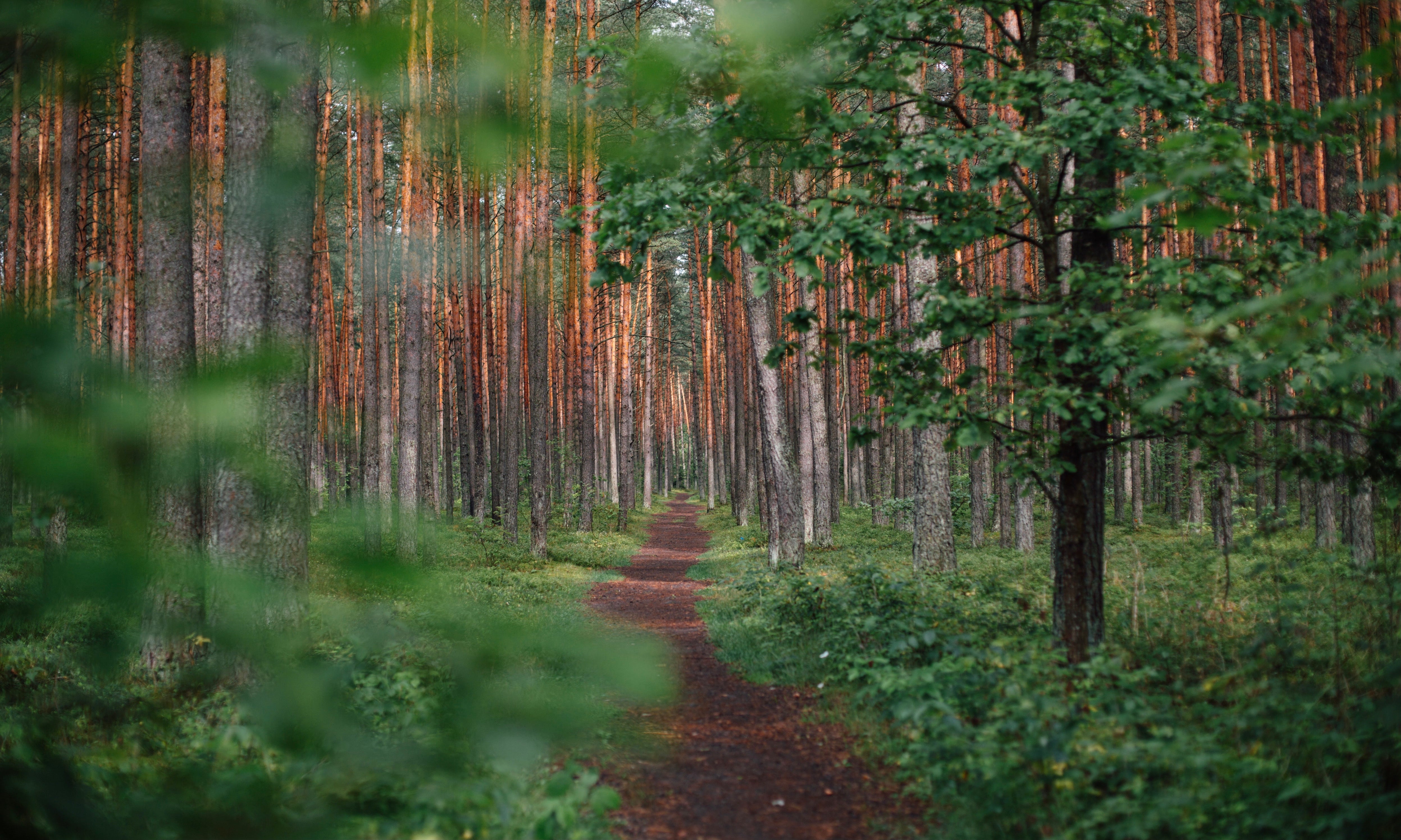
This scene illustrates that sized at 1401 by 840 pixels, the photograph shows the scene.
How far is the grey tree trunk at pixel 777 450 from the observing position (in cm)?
1423

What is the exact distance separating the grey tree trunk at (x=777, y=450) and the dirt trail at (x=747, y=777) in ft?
18.2

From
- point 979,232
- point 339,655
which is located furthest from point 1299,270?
point 339,655

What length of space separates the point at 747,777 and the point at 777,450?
9.01 metres

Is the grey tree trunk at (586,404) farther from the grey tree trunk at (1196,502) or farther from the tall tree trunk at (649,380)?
the grey tree trunk at (1196,502)

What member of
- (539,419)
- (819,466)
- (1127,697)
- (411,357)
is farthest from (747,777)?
(819,466)

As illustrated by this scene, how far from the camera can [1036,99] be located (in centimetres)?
610

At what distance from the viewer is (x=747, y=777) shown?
579 centimetres

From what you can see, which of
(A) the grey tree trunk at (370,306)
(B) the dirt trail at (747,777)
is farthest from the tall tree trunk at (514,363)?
(B) the dirt trail at (747,777)

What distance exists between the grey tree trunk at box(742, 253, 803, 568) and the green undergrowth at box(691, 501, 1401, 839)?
3.84 meters

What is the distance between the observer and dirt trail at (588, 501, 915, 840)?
495 cm

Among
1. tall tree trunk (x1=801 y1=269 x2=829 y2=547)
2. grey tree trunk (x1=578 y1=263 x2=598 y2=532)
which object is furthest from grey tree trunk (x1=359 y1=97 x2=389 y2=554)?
tall tree trunk (x1=801 y1=269 x2=829 y2=547)

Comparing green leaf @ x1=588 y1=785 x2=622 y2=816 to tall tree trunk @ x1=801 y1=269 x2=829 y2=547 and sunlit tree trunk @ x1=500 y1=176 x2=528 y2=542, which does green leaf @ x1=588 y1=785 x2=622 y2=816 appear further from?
tall tree trunk @ x1=801 y1=269 x2=829 y2=547

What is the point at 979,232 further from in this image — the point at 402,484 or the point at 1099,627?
the point at 402,484

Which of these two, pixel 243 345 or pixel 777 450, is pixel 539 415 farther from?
pixel 243 345
